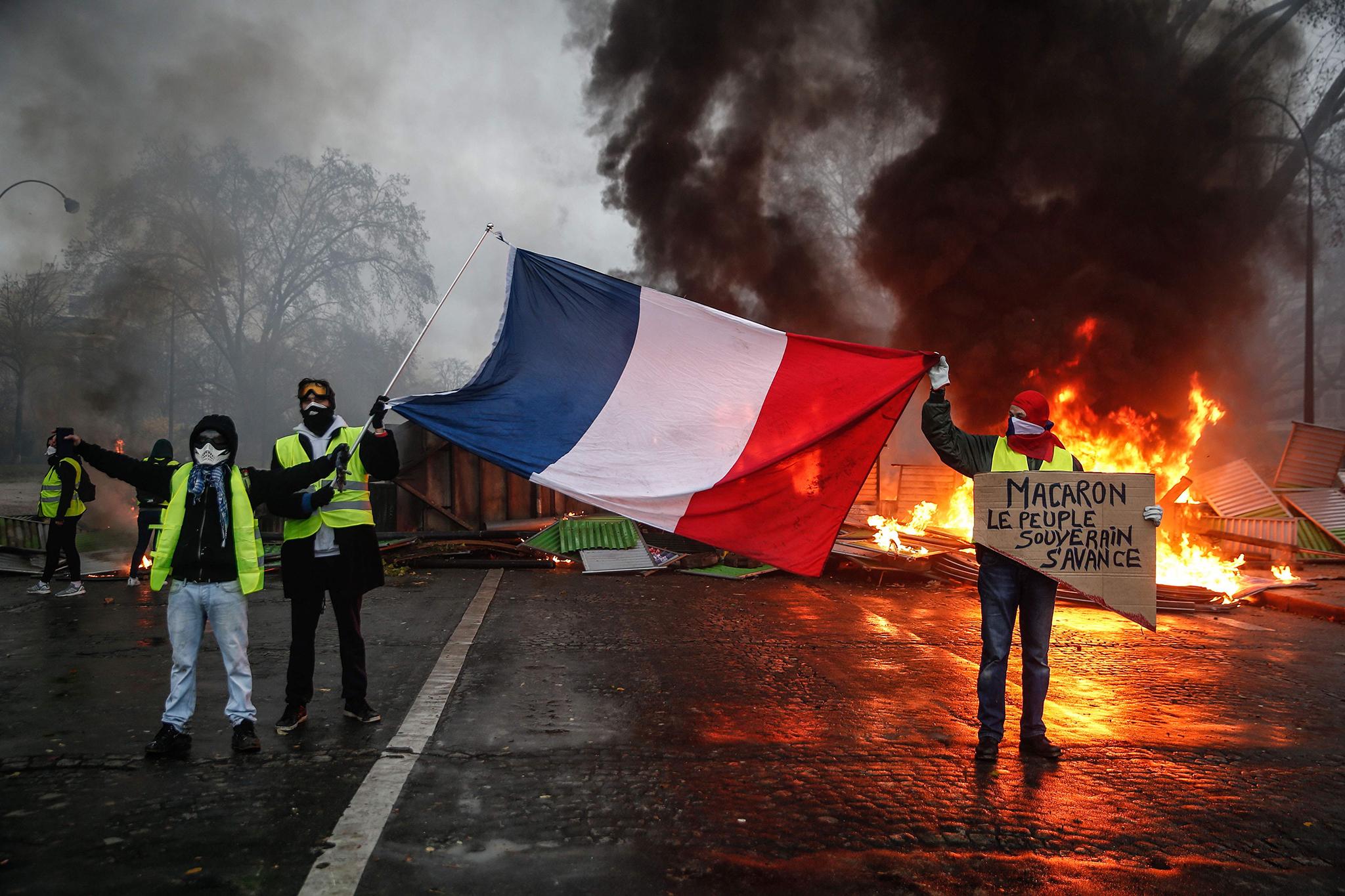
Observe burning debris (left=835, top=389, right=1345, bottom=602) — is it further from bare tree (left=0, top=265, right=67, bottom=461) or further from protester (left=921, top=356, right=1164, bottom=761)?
bare tree (left=0, top=265, right=67, bottom=461)

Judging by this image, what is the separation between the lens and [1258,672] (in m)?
6.92

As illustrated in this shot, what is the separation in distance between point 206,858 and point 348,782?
0.85 metres

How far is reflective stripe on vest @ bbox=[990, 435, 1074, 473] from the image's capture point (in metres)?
5.06

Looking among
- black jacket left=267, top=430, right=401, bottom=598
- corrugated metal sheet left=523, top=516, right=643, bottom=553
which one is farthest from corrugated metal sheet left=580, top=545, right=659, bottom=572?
black jacket left=267, top=430, right=401, bottom=598

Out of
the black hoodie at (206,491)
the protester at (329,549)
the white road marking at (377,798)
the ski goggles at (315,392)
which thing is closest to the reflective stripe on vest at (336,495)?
the protester at (329,549)

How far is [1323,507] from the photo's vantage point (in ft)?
47.0

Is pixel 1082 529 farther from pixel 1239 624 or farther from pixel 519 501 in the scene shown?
pixel 519 501

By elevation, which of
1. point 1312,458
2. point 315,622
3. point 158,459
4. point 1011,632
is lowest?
point 315,622

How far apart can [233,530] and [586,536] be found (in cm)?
909

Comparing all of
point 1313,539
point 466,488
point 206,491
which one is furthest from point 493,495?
point 1313,539

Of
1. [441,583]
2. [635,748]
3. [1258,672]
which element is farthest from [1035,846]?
[441,583]

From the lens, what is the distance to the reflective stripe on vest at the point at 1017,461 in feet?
16.6

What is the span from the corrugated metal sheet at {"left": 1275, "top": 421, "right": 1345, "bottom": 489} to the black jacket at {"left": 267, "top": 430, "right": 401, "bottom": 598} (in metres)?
15.6

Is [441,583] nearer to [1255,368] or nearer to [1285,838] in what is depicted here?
[1285,838]
